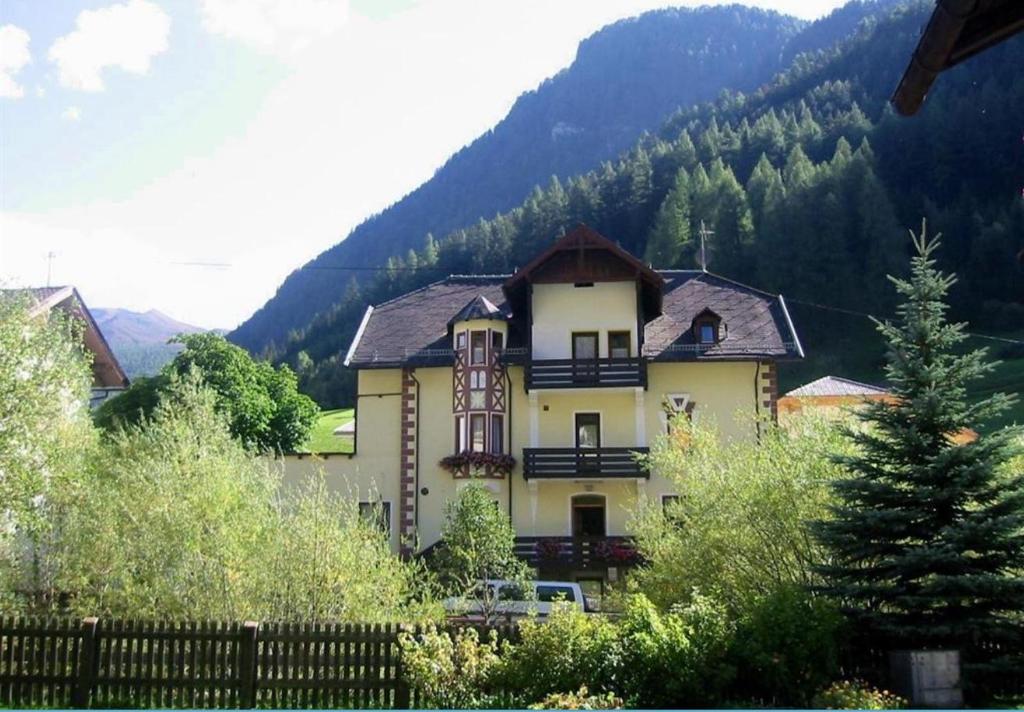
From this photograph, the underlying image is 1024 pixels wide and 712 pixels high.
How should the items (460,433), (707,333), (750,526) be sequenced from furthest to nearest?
(707,333) → (460,433) → (750,526)

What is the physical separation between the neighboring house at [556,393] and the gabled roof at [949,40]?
23.3m

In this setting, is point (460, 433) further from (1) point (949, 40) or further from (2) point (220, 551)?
(1) point (949, 40)

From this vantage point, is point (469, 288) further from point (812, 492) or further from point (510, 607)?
point (812, 492)

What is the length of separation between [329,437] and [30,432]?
48665mm

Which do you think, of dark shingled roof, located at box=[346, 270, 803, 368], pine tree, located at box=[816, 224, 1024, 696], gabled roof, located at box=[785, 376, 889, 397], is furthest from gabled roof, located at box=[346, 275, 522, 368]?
pine tree, located at box=[816, 224, 1024, 696]

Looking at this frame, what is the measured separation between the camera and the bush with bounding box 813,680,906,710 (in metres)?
11.5

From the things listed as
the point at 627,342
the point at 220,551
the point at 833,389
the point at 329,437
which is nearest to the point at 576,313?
the point at 627,342

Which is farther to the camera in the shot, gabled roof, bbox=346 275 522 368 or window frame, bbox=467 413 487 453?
gabled roof, bbox=346 275 522 368

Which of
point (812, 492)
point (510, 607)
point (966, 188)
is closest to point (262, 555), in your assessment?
point (510, 607)

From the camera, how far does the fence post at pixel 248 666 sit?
1352 centimetres

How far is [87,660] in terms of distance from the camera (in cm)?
1395

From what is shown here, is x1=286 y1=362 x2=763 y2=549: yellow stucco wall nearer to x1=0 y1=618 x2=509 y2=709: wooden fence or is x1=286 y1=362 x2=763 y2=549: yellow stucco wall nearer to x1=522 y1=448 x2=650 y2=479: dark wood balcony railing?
x1=522 y1=448 x2=650 y2=479: dark wood balcony railing

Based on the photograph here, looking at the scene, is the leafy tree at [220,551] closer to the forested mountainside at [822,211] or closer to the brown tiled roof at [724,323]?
the brown tiled roof at [724,323]

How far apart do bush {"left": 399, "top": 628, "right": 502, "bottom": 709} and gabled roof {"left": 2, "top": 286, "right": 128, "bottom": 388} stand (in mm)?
18122
